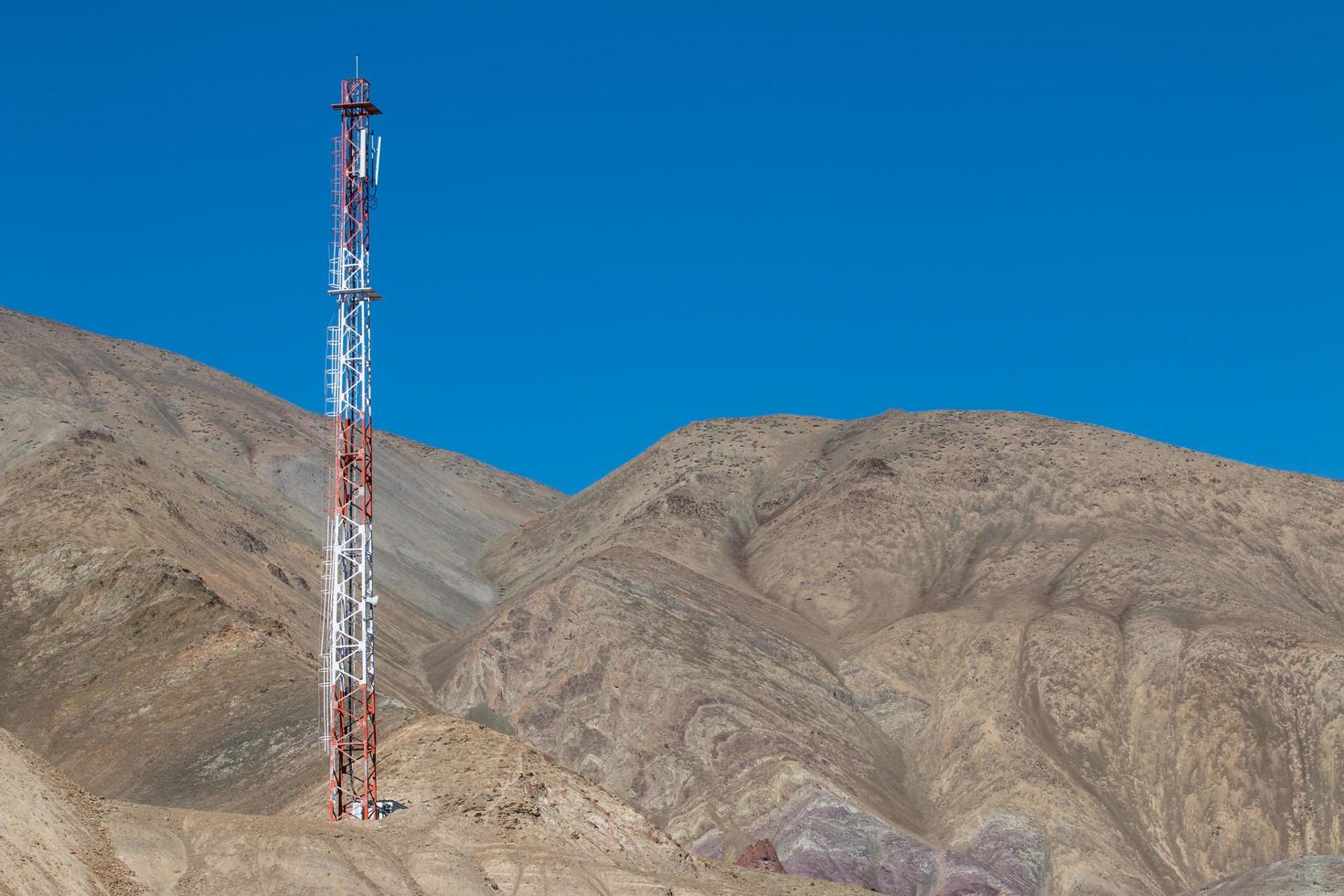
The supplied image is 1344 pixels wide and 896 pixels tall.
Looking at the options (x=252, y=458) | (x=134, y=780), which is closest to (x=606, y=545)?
(x=252, y=458)

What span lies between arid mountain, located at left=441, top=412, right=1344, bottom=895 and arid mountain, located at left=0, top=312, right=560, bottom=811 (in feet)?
46.4

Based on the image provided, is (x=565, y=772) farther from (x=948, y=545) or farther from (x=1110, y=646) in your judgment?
(x=948, y=545)

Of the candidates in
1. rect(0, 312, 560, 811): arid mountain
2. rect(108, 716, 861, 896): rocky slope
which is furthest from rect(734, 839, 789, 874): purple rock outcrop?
rect(108, 716, 861, 896): rocky slope

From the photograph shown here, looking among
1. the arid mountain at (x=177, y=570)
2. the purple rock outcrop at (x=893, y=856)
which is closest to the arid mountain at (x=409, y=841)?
the arid mountain at (x=177, y=570)

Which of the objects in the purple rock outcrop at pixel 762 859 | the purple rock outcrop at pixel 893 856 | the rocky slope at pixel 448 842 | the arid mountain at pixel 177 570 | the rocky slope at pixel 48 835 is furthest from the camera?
the purple rock outcrop at pixel 893 856

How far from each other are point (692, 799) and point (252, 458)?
7133 centimetres

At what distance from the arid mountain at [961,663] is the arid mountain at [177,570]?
1413 centimetres

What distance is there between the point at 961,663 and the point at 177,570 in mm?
55972

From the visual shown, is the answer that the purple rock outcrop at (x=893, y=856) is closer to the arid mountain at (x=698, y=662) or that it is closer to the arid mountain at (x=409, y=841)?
the arid mountain at (x=698, y=662)

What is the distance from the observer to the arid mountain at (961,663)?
10800cm

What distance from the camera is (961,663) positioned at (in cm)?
12675

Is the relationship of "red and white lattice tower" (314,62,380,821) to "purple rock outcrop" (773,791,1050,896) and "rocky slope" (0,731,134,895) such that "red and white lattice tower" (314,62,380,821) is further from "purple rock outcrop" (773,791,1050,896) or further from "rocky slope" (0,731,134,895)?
"purple rock outcrop" (773,791,1050,896)

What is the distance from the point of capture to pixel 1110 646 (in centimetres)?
12494

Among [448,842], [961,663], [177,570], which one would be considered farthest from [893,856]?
[448,842]
